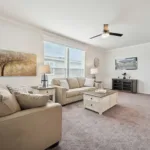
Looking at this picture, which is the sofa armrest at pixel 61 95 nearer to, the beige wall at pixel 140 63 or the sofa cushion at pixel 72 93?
the sofa cushion at pixel 72 93

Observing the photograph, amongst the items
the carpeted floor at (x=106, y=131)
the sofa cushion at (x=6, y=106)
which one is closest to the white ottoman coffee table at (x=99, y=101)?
the carpeted floor at (x=106, y=131)

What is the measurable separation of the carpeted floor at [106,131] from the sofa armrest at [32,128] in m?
0.30

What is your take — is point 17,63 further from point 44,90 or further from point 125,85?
point 125,85

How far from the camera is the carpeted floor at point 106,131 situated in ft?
5.56

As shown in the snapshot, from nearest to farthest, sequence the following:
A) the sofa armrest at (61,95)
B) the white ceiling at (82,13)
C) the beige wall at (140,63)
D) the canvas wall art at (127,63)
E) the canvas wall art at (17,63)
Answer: the white ceiling at (82,13) → the canvas wall art at (17,63) → the sofa armrest at (61,95) → the beige wall at (140,63) → the canvas wall art at (127,63)

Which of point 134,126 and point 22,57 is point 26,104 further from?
point 22,57

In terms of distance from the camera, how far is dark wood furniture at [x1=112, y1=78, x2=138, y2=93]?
19.0ft

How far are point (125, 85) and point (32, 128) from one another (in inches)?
228

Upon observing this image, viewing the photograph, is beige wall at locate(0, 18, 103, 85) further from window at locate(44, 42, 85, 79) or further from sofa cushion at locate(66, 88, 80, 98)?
sofa cushion at locate(66, 88, 80, 98)

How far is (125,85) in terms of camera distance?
20.1 feet

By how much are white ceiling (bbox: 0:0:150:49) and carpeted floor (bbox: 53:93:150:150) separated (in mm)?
2596

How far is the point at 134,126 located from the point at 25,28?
413cm

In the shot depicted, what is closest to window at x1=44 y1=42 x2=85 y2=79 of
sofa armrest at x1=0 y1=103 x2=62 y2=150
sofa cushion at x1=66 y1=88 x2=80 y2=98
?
sofa cushion at x1=66 y1=88 x2=80 y2=98

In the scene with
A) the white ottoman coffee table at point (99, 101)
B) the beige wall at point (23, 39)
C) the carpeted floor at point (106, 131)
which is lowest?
the carpeted floor at point (106, 131)
